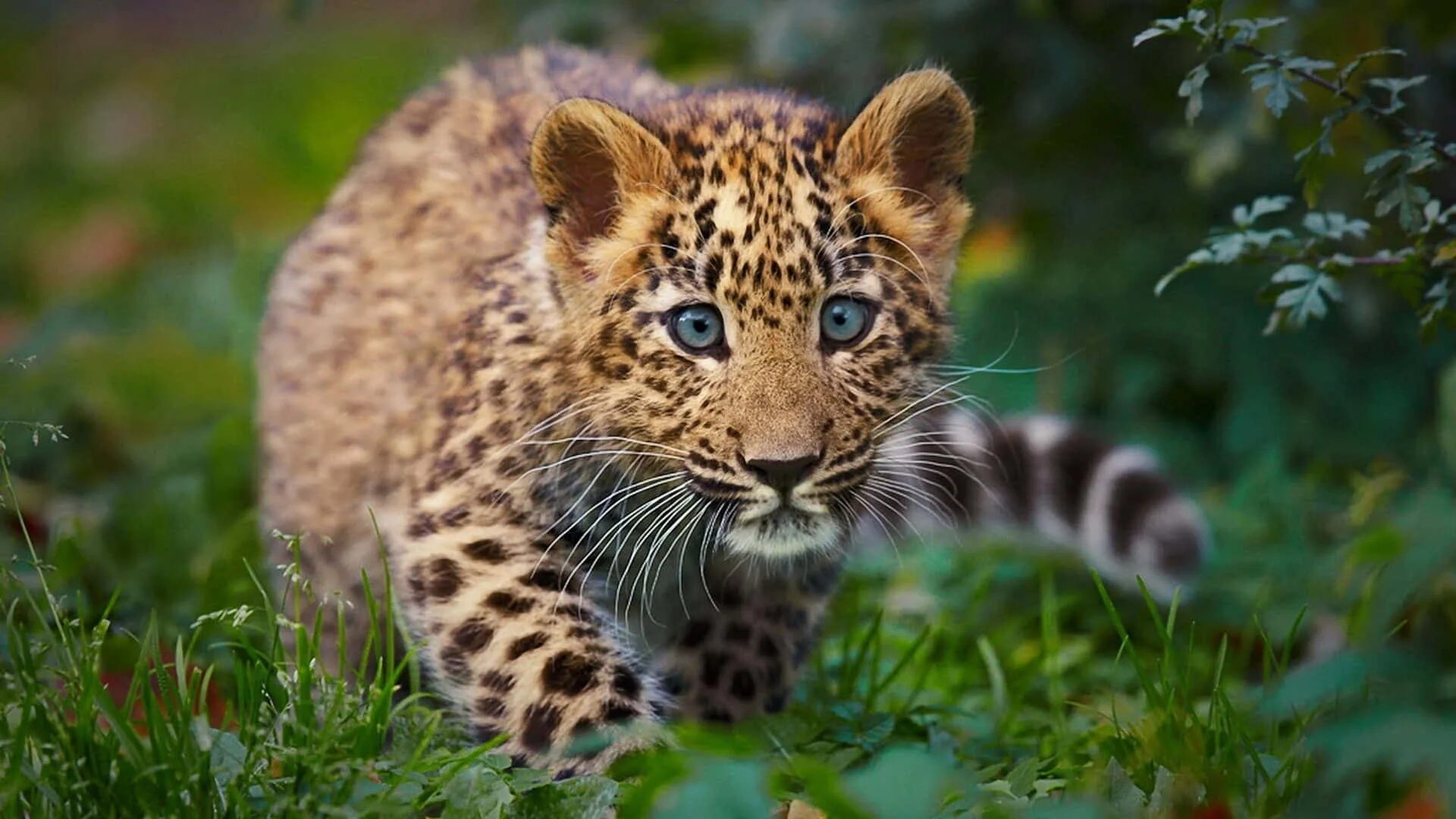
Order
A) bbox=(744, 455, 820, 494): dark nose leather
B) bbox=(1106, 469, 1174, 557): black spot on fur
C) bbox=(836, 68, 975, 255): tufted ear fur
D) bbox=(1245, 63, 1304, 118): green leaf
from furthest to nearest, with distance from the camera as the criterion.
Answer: bbox=(1106, 469, 1174, 557): black spot on fur
bbox=(836, 68, 975, 255): tufted ear fur
bbox=(744, 455, 820, 494): dark nose leather
bbox=(1245, 63, 1304, 118): green leaf

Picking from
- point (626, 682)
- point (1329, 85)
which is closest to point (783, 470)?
point (626, 682)

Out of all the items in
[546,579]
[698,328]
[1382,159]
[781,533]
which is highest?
[1382,159]

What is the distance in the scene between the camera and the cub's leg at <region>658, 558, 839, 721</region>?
410 cm

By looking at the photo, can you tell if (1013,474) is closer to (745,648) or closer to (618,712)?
(745,648)

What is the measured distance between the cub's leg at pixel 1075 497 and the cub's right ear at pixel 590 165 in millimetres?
1379

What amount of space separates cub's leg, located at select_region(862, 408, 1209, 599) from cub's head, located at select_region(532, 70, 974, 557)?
3.46ft

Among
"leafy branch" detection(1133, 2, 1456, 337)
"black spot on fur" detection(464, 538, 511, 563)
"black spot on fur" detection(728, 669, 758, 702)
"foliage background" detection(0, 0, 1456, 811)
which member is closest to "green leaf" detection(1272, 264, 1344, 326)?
"leafy branch" detection(1133, 2, 1456, 337)

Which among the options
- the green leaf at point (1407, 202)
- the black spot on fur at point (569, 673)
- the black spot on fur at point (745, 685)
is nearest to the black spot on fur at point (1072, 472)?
the black spot on fur at point (745, 685)

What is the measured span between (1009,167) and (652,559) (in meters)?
2.96

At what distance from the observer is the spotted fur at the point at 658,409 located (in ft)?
11.8

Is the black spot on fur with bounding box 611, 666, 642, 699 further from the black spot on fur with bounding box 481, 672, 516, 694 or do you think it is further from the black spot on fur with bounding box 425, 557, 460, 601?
the black spot on fur with bounding box 425, 557, 460, 601

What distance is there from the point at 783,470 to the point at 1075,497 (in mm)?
1884

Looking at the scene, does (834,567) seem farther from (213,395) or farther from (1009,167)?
(213,395)

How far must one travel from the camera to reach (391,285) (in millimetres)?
4738
